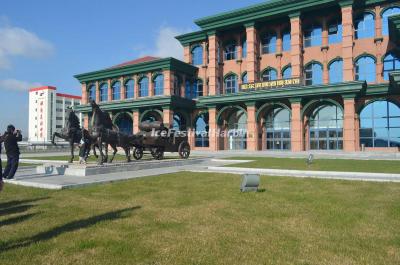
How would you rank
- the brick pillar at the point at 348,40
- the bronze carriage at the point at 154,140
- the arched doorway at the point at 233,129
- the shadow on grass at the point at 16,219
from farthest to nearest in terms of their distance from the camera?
the arched doorway at the point at 233,129
the brick pillar at the point at 348,40
the bronze carriage at the point at 154,140
the shadow on grass at the point at 16,219

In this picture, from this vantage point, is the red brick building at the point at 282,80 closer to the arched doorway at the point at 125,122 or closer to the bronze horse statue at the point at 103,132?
the arched doorway at the point at 125,122

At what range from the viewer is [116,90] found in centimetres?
5097

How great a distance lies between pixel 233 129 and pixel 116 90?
66.5ft

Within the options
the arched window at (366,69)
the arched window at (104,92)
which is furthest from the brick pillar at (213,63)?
the arched window at (104,92)

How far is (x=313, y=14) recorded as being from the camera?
126ft

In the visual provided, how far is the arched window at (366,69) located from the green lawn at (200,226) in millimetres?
29509

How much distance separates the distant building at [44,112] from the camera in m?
109

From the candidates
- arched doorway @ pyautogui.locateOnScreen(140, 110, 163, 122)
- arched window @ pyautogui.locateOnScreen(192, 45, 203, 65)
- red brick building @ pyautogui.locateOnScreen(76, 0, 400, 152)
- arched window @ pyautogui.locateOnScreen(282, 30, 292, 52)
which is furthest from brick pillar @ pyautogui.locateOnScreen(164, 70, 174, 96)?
arched window @ pyautogui.locateOnScreen(282, 30, 292, 52)

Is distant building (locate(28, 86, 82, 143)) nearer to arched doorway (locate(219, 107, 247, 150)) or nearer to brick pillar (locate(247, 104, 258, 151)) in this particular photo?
arched doorway (locate(219, 107, 247, 150))

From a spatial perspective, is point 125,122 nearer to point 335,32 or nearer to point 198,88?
point 198,88

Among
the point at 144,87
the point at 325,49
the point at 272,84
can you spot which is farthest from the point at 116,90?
the point at 325,49

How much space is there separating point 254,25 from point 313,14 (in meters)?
7.15

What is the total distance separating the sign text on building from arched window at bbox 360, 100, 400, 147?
27.1 feet

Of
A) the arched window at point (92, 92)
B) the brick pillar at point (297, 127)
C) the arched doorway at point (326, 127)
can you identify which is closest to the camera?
the brick pillar at point (297, 127)
